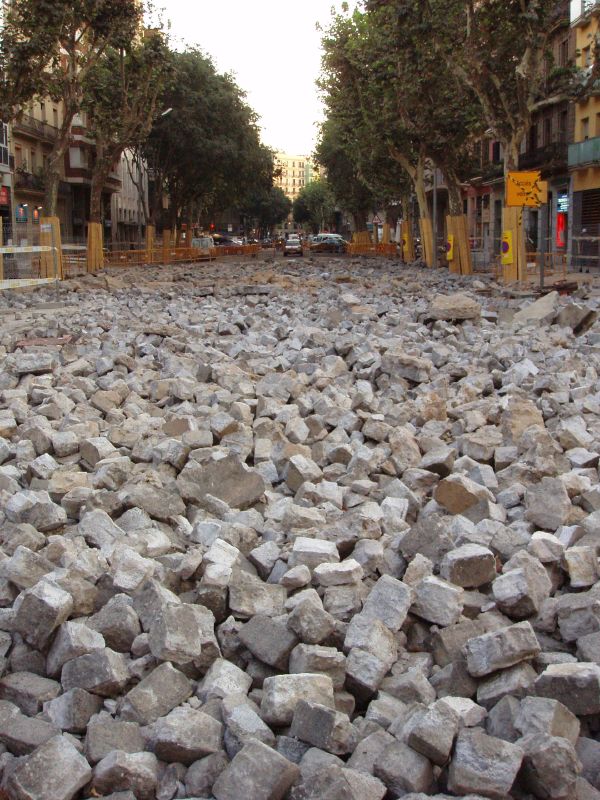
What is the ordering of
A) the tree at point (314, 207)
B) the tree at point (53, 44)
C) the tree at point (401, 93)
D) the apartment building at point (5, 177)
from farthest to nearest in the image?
the tree at point (314, 207), the apartment building at point (5, 177), the tree at point (53, 44), the tree at point (401, 93)

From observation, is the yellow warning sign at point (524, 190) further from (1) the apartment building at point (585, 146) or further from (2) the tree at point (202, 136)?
(2) the tree at point (202, 136)

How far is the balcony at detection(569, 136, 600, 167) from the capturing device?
3922 cm

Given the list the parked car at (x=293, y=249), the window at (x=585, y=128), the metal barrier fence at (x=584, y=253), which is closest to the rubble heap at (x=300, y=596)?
the metal barrier fence at (x=584, y=253)

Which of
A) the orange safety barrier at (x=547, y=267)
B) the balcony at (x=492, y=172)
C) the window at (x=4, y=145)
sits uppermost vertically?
the window at (x=4, y=145)

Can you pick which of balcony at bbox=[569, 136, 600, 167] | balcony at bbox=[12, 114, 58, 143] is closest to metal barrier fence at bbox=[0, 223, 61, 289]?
balcony at bbox=[569, 136, 600, 167]

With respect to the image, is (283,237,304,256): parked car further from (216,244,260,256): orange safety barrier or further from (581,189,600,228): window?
(581,189,600,228): window

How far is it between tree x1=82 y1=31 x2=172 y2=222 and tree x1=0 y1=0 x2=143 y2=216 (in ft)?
13.1

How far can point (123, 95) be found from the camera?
3619 cm

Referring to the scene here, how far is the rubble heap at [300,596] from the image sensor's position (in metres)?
2.73

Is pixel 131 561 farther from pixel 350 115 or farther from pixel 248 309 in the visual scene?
pixel 350 115

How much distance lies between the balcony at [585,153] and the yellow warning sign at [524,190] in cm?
1970

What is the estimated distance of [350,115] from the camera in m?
40.1

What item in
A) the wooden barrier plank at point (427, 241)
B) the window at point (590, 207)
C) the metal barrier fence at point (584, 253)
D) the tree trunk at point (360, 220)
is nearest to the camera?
the metal barrier fence at point (584, 253)

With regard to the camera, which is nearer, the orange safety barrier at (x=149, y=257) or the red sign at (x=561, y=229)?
the orange safety barrier at (x=149, y=257)
